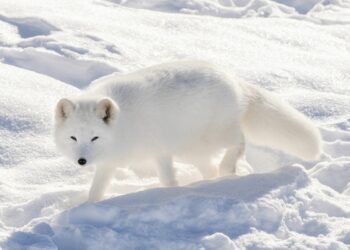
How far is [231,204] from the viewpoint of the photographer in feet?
11.0

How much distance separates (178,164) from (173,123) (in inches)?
25.1

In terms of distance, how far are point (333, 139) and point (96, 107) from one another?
1951 mm

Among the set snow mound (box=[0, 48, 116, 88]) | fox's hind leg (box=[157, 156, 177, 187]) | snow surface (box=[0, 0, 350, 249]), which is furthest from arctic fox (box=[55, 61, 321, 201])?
snow mound (box=[0, 48, 116, 88])

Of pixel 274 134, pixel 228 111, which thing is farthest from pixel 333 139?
pixel 228 111

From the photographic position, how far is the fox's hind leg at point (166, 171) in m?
3.89

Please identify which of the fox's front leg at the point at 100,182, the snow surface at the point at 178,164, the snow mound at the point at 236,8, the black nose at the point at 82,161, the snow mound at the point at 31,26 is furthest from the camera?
the snow mound at the point at 236,8

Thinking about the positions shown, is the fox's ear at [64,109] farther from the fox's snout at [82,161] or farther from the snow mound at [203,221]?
the snow mound at [203,221]

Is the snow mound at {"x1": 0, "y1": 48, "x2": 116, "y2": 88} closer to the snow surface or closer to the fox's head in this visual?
the snow surface

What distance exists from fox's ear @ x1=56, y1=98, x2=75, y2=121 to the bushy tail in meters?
1.16

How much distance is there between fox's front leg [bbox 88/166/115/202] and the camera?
3807 mm

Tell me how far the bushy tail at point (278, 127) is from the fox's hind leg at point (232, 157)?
0.20 meters

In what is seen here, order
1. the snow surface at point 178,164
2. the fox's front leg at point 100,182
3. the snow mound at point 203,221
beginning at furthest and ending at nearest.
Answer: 1. the fox's front leg at point 100,182
2. the snow surface at point 178,164
3. the snow mound at point 203,221

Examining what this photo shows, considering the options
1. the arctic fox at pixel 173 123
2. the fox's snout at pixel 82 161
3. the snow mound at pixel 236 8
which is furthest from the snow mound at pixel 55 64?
the snow mound at pixel 236 8

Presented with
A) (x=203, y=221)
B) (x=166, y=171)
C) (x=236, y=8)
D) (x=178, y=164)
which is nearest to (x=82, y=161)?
(x=166, y=171)
